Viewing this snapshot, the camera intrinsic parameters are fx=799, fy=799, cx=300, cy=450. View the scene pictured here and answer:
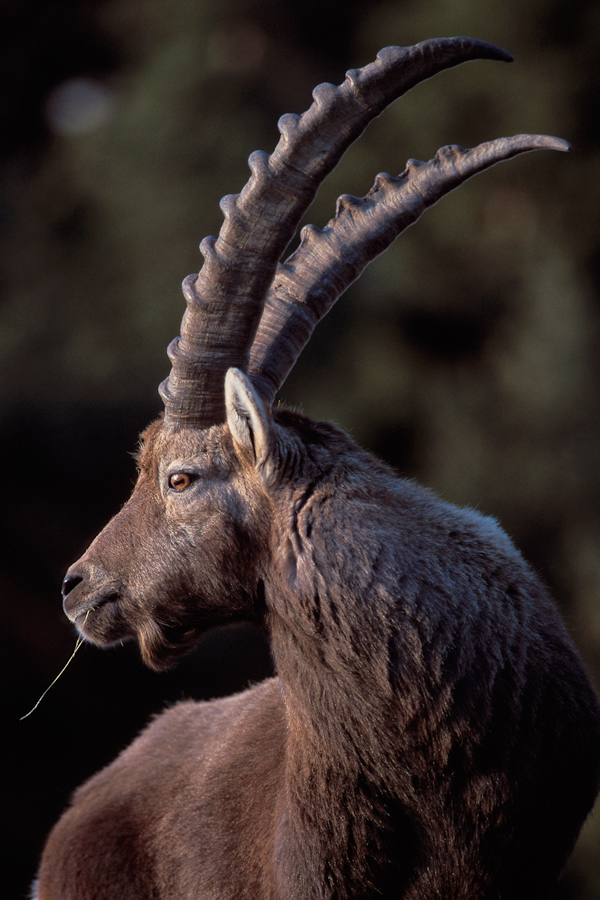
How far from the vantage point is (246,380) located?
2354 mm

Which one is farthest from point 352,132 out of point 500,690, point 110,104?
point 110,104

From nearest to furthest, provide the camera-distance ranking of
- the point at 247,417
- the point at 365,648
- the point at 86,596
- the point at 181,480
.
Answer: the point at 365,648
the point at 247,417
the point at 181,480
the point at 86,596

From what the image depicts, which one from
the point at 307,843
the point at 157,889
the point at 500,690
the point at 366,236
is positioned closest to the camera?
the point at 500,690

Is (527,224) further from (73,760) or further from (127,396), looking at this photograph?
(73,760)

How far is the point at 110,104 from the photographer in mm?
7730

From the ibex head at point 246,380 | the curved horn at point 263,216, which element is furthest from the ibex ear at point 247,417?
the curved horn at point 263,216

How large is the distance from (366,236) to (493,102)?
219 inches

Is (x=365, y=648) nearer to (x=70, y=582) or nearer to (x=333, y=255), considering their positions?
(x=70, y=582)

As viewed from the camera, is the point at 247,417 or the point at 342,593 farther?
the point at 247,417

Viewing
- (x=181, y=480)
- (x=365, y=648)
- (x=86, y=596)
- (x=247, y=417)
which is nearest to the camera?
(x=365, y=648)

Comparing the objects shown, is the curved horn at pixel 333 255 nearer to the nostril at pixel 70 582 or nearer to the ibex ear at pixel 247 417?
the ibex ear at pixel 247 417

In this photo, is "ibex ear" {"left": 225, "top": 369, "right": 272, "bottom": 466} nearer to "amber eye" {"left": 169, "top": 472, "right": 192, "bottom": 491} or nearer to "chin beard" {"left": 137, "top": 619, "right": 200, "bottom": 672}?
"amber eye" {"left": 169, "top": 472, "right": 192, "bottom": 491}

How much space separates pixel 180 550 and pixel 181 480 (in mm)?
222

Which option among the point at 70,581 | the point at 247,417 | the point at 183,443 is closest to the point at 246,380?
the point at 247,417
